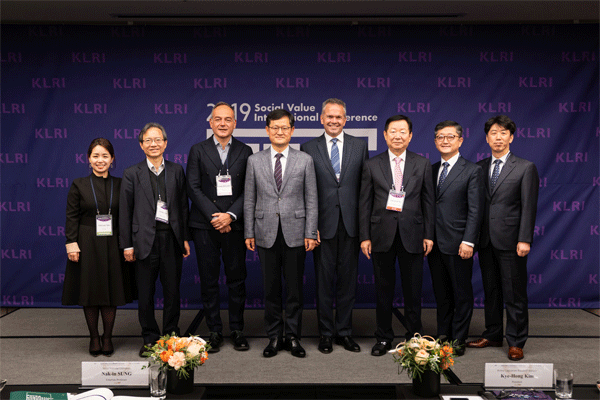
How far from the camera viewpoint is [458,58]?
503 cm

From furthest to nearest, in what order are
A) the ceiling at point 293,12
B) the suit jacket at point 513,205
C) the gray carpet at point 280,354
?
the ceiling at point 293,12, the suit jacket at point 513,205, the gray carpet at point 280,354

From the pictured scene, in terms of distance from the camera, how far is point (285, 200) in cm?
358

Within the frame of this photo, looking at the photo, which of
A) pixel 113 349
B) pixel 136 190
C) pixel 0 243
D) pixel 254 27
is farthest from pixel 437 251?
pixel 0 243

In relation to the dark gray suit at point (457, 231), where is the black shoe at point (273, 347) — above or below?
below

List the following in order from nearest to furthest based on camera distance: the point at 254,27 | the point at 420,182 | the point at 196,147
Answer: the point at 420,182 → the point at 196,147 → the point at 254,27

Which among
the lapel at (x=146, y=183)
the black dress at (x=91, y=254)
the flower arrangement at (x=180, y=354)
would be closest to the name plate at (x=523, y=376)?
the flower arrangement at (x=180, y=354)

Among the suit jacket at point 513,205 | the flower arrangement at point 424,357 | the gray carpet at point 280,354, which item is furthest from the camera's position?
the suit jacket at point 513,205

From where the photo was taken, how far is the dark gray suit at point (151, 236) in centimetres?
361

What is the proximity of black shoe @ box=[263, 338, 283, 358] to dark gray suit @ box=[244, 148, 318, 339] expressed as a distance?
0.04m

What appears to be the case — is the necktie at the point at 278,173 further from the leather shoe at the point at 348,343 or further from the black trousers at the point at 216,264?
the leather shoe at the point at 348,343

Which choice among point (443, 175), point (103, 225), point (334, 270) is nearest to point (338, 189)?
point (334, 270)

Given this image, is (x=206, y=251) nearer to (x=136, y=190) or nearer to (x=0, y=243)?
(x=136, y=190)

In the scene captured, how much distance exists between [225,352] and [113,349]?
2.73ft

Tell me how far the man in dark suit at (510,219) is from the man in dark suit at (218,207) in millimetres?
1805
